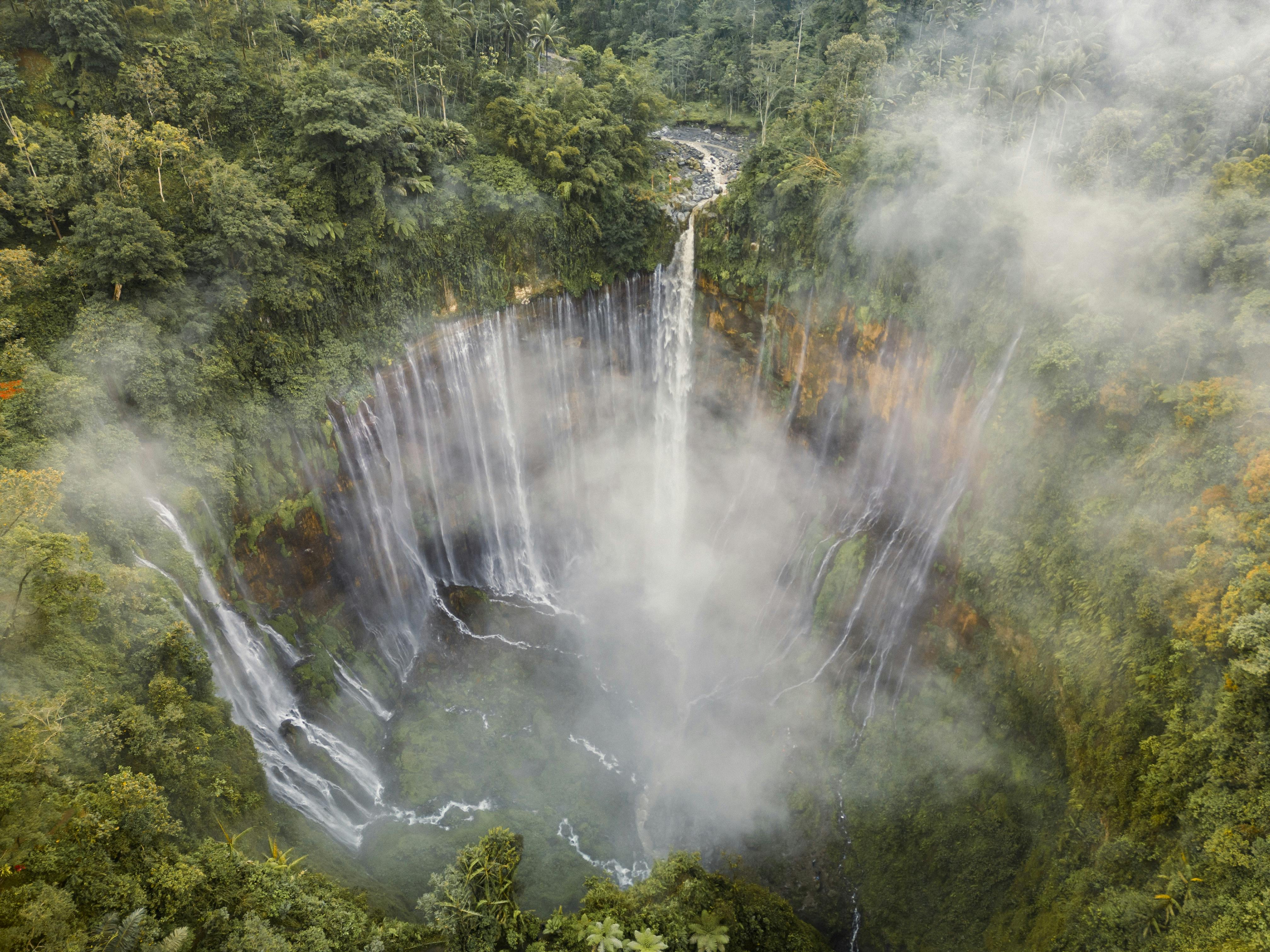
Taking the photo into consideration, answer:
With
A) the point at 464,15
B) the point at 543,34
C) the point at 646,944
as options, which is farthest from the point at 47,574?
the point at 543,34

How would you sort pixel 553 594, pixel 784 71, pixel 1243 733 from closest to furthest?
1. pixel 1243 733
2. pixel 553 594
3. pixel 784 71

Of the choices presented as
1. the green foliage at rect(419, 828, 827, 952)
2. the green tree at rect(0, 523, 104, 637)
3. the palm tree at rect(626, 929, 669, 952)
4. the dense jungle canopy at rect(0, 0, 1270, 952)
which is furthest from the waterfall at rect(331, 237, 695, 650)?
the palm tree at rect(626, 929, 669, 952)

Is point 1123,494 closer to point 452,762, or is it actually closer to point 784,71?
point 452,762

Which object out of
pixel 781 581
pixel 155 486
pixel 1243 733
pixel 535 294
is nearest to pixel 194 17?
pixel 535 294

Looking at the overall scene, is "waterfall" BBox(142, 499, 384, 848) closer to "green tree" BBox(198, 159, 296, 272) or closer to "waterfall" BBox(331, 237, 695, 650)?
"waterfall" BBox(331, 237, 695, 650)

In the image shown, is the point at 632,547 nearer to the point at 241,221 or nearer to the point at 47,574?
the point at 241,221

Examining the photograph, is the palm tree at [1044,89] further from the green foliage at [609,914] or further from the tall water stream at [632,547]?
the green foliage at [609,914]
